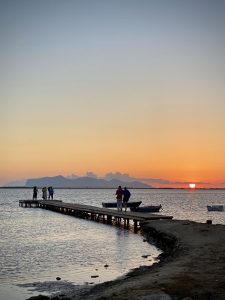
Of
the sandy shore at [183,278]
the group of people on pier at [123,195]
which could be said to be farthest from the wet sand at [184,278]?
the group of people on pier at [123,195]

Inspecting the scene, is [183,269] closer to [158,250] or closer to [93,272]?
[93,272]

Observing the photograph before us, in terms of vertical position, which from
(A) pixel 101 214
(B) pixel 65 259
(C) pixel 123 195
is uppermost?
(C) pixel 123 195

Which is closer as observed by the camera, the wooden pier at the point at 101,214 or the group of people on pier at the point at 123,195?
the wooden pier at the point at 101,214

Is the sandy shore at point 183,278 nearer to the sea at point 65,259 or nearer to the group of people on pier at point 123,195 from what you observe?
the sea at point 65,259

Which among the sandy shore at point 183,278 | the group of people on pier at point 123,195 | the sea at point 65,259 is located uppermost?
the group of people on pier at point 123,195

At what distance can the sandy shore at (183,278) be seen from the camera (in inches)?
433

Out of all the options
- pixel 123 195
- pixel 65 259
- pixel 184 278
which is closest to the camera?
pixel 184 278

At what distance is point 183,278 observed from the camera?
40.9 ft

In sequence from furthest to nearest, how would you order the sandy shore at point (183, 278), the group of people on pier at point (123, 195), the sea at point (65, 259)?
the group of people on pier at point (123, 195)
the sea at point (65, 259)
the sandy shore at point (183, 278)

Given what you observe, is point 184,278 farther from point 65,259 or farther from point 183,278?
point 65,259

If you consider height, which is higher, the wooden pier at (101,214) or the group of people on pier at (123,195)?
the group of people on pier at (123,195)

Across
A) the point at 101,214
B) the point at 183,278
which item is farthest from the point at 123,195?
the point at 183,278

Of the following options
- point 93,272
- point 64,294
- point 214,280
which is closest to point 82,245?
point 93,272

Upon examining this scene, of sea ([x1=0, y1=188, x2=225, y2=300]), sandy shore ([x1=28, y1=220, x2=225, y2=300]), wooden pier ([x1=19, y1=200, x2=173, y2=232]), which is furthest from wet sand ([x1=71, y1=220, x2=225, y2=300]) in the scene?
wooden pier ([x1=19, y1=200, x2=173, y2=232])
